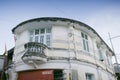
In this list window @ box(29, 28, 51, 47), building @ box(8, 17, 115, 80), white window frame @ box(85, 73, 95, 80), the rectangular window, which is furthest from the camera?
window @ box(29, 28, 51, 47)

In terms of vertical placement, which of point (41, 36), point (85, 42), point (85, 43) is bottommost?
point (85, 43)

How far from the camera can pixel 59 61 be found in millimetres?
10008

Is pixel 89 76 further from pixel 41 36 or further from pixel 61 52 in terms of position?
pixel 41 36

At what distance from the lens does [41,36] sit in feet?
37.4

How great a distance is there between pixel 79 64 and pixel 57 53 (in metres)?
1.93

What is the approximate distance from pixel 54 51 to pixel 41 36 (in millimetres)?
1992

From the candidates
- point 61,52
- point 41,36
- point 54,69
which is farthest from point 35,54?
point 41,36

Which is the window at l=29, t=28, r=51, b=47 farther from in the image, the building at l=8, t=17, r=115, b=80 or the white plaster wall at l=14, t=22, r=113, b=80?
the white plaster wall at l=14, t=22, r=113, b=80

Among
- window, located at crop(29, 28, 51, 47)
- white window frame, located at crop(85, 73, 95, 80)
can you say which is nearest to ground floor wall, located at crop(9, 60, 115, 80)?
white window frame, located at crop(85, 73, 95, 80)

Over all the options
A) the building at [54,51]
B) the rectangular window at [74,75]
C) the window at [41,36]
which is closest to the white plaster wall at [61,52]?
the building at [54,51]

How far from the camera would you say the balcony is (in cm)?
934

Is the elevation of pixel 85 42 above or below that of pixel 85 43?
above

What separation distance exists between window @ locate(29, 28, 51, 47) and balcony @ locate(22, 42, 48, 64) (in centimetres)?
107

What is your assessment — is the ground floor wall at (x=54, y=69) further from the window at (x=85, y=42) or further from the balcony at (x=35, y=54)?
the window at (x=85, y=42)
